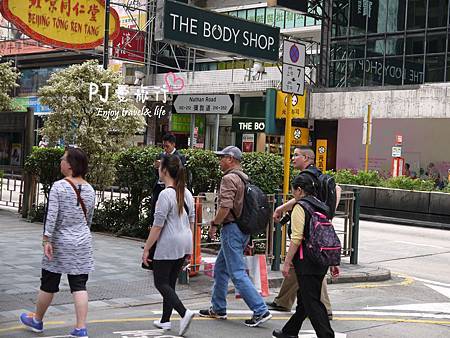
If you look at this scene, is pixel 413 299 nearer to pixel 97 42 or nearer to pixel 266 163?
pixel 266 163

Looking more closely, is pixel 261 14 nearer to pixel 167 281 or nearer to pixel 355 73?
pixel 355 73

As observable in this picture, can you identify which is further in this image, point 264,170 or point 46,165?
point 46,165

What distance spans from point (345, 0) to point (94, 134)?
21486mm

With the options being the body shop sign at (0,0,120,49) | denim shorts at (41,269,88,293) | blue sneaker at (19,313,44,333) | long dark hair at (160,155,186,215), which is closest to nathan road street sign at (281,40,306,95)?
long dark hair at (160,155,186,215)

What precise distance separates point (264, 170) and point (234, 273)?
4.34m

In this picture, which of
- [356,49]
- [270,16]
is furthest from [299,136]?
[270,16]

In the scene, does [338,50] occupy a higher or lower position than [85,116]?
higher

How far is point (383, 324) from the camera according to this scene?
23.6ft

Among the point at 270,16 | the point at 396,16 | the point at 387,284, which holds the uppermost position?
the point at 270,16

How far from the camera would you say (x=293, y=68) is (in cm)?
974

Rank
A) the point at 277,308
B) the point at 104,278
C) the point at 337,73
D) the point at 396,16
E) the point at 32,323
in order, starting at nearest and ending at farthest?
the point at 32,323 < the point at 277,308 < the point at 104,278 < the point at 396,16 < the point at 337,73

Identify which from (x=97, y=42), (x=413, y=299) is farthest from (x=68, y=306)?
(x=97, y=42)

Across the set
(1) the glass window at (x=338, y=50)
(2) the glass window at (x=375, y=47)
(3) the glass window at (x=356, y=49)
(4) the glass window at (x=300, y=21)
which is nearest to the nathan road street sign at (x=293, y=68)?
(2) the glass window at (x=375, y=47)

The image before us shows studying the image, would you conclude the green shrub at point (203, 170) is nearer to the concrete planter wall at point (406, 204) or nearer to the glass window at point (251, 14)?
the concrete planter wall at point (406, 204)
